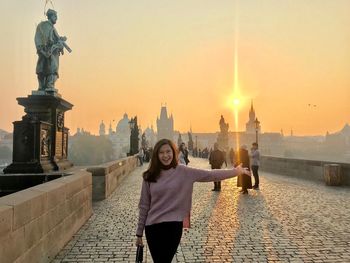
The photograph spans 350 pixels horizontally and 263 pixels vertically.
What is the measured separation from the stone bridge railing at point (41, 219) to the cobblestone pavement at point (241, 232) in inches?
10.7

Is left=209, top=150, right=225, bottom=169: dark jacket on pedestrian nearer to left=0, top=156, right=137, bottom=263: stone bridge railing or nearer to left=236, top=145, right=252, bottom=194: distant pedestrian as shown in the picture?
left=236, top=145, right=252, bottom=194: distant pedestrian

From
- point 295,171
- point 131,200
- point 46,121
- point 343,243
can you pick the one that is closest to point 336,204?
point 343,243

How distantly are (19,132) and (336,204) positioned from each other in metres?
9.16

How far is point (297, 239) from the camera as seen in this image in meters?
7.30

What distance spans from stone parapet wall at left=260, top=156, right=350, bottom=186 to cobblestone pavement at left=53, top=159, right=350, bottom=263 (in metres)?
4.76

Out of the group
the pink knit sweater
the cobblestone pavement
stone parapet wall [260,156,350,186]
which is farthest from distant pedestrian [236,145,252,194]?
the pink knit sweater

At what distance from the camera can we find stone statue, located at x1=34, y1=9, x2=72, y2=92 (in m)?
14.2

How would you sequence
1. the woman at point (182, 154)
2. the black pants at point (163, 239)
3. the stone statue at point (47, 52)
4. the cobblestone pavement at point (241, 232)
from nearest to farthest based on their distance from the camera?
the black pants at point (163, 239) → the cobblestone pavement at point (241, 232) → the stone statue at point (47, 52) → the woman at point (182, 154)

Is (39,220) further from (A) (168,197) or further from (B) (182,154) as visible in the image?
(B) (182,154)

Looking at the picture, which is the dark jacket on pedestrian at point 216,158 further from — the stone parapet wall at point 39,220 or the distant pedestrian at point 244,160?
the stone parapet wall at point 39,220

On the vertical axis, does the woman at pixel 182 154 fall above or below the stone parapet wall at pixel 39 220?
above

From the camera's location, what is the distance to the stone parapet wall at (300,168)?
57.5ft

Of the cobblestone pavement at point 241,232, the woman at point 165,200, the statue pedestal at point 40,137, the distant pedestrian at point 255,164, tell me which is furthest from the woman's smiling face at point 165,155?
the distant pedestrian at point 255,164

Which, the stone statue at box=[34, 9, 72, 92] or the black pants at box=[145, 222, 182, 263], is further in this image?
the stone statue at box=[34, 9, 72, 92]
